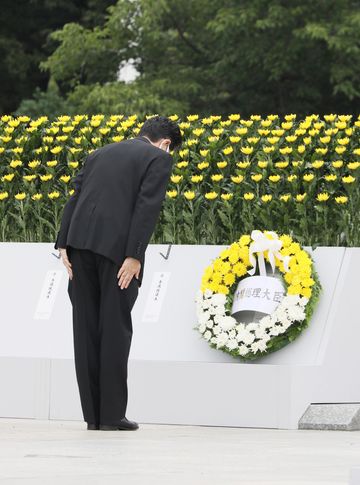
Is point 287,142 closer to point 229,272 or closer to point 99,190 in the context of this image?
point 229,272

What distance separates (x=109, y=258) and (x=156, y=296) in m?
1.62

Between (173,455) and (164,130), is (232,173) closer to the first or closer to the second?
(164,130)

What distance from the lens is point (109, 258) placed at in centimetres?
721

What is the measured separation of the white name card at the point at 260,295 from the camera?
820cm

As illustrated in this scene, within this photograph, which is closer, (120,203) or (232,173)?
(120,203)

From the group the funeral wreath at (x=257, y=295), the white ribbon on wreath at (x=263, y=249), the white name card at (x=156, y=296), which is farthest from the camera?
the white name card at (x=156, y=296)

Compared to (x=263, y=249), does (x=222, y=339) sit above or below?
below

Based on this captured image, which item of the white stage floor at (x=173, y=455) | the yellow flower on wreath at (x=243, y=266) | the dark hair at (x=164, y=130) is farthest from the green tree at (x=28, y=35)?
the white stage floor at (x=173, y=455)

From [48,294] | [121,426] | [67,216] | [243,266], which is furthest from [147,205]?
[48,294]

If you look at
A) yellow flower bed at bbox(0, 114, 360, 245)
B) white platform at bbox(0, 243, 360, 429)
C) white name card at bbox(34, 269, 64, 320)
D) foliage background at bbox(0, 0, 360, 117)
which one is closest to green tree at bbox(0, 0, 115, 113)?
foliage background at bbox(0, 0, 360, 117)

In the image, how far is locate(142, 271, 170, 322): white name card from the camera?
28.6 feet

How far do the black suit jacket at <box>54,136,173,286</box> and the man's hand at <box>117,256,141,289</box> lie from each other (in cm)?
3

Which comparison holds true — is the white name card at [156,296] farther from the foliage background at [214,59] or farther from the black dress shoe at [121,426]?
the foliage background at [214,59]

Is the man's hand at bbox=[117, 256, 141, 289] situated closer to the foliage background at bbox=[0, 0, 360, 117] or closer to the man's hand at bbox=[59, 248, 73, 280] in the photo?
the man's hand at bbox=[59, 248, 73, 280]
